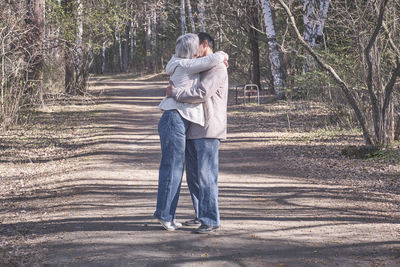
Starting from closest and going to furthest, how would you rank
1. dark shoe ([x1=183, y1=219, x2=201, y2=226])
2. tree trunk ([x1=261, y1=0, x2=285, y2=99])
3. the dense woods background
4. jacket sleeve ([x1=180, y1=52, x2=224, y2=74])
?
jacket sleeve ([x1=180, y1=52, x2=224, y2=74]) < dark shoe ([x1=183, y1=219, x2=201, y2=226]) < the dense woods background < tree trunk ([x1=261, y1=0, x2=285, y2=99])

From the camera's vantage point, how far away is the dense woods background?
36.3 feet

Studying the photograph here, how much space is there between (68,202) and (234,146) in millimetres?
5617

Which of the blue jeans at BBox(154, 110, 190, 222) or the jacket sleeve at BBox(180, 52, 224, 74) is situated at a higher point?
the jacket sleeve at BBox(180, 52, 224, 74)


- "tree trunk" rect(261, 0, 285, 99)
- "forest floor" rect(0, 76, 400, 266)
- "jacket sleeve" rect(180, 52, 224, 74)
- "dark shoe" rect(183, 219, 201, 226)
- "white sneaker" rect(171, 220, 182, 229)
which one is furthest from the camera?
"tree trunk" rect(261, 0, 285, 99)

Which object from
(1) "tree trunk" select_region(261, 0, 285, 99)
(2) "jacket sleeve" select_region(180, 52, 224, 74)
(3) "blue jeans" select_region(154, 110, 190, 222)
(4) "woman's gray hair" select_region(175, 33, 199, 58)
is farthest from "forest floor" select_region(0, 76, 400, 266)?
(1) "tree trunk" select_region(261, 0, 285, 99)

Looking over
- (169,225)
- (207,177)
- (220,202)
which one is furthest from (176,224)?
(220,202)

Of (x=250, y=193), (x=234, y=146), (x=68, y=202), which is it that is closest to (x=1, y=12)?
(x=234, y=146)

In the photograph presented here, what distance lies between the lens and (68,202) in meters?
7.95

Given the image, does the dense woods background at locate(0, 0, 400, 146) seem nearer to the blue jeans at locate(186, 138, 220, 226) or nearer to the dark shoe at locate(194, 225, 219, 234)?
the blue jeans at locate(186, 138, 220, 226)

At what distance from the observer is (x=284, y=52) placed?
50.7ft

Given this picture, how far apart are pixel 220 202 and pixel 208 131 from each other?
1.97 m

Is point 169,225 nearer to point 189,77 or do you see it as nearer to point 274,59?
point 189,77

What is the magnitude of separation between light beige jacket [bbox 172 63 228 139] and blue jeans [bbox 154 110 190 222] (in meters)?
0.14

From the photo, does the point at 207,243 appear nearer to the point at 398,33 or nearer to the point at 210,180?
the point at 210,180
